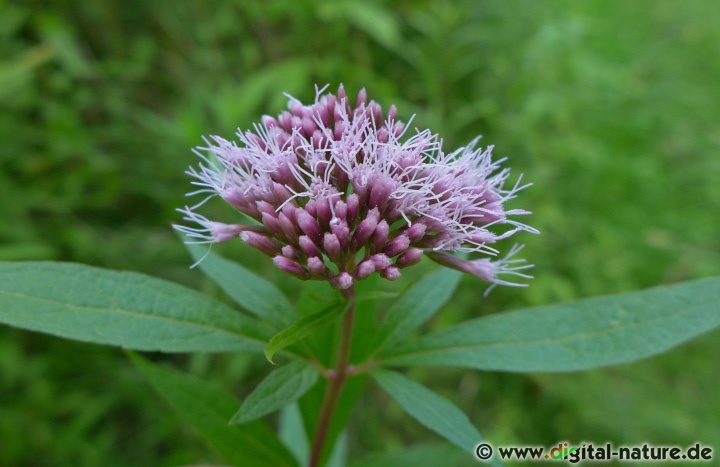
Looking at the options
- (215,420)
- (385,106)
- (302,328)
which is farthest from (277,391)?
(385,106)

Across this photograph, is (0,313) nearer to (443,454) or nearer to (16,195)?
(443,454)

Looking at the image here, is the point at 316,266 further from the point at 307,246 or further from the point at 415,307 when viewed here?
the point at 415,307

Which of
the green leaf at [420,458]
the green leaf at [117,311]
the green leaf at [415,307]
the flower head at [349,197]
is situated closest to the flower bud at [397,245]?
the flower head at [349,197]

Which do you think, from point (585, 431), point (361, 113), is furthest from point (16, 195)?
point (585, 431)

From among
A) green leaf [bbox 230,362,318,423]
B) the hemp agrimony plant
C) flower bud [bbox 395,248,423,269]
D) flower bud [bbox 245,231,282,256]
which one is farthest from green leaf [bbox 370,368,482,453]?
flower bud [bbox 245,231,282,256]

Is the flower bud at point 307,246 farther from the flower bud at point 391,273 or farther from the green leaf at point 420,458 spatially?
the green leaf at point 420,458

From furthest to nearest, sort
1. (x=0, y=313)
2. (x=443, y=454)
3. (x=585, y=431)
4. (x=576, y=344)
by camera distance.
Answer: (x=585, y=431), (x=443, y=454), (x=576, y=344), (x=0, y=313)

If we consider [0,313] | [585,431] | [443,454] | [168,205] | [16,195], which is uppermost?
[0,313]

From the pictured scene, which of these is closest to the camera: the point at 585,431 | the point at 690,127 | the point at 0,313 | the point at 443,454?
the point at 0,313
